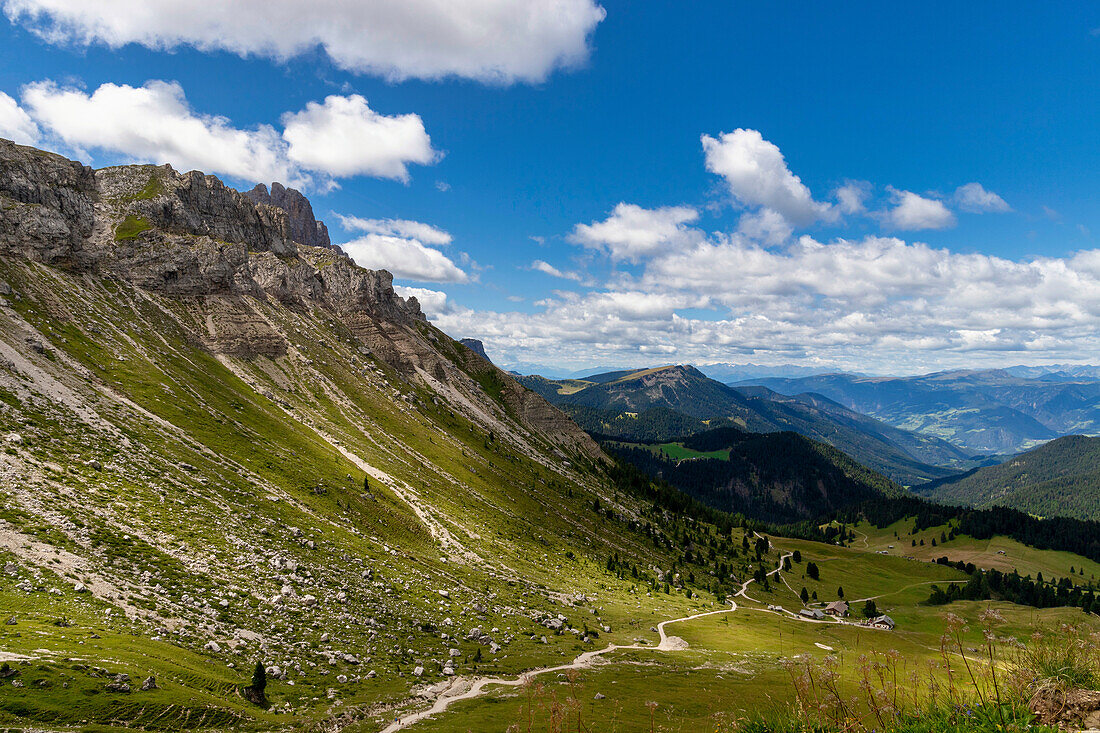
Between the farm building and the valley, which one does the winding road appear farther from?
the farm building

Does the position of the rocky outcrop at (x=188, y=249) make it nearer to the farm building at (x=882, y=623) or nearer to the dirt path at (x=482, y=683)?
the dirt path at (x=482, y=683)

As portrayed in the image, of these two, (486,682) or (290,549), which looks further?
(290,549)

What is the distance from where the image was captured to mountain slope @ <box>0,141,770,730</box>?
1342 inches

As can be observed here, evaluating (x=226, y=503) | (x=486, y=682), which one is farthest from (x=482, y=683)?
(x=226, y=503)

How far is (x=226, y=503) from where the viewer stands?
60.7 meters

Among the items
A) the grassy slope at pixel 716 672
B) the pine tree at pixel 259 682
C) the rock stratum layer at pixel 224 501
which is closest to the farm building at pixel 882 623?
the grassy slope at pixel 716 672

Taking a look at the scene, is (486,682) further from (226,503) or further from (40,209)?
(40,209)

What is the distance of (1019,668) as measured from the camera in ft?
37.2

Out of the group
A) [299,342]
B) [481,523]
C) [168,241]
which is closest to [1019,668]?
[481,523]

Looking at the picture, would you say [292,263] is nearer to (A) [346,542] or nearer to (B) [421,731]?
(A) [346,542]

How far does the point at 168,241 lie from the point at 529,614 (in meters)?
138

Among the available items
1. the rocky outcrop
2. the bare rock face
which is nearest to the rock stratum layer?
the bare rock face

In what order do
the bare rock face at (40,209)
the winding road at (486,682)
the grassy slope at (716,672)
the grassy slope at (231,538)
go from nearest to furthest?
the grassy slope at (716,672) → the grassy slope at (231,538) → the winding road at (486,682) → the bare rock face at (40,209)

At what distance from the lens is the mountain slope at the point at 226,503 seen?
112 feet
